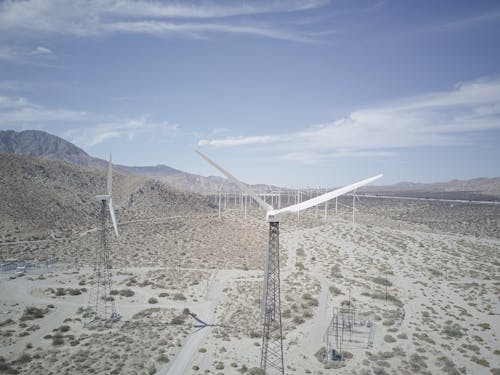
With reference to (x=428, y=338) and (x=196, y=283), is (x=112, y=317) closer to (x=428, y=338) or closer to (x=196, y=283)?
(x=196, y=283)

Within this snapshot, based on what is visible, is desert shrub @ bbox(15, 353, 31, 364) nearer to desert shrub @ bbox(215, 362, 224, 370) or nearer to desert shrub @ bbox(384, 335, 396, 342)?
desert shrub @ bbox(215, 362, 224, 370)

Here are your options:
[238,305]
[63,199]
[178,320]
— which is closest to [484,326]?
[238,305]

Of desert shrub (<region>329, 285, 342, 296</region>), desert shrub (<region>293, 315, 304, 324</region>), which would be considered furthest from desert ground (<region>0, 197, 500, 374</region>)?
desert shrub (<region>329, 285, 342, 296</region>)

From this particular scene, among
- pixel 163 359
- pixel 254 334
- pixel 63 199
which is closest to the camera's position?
pixel 163 359

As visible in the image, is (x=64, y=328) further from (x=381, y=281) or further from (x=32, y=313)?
(x=381, y=281)

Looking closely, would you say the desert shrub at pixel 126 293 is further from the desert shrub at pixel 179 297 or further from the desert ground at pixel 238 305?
the desert shrub at pixel 179 297
